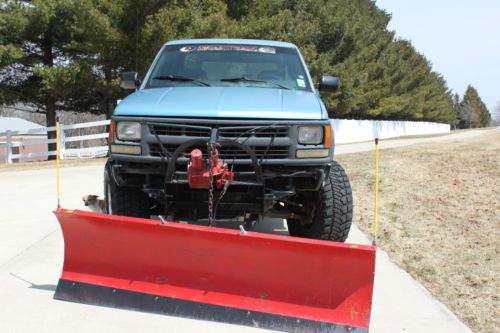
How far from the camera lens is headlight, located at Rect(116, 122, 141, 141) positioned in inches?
171

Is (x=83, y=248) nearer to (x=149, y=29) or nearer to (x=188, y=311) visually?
(x=188, y=311)

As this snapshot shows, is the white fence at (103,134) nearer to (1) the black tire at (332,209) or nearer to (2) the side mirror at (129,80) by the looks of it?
(2) the side mirror at (129,80)

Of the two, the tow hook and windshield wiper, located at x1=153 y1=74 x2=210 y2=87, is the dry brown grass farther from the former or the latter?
windshield wiper, located at x1=153 y1=74 x2=210 y2=87

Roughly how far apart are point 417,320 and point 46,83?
55.9ft

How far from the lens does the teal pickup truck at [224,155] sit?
421 centimetres

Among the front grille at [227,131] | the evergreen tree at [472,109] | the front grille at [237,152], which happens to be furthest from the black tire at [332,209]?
the evergreen tree at [472,109]

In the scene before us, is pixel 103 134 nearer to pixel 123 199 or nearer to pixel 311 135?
pixel 123 199

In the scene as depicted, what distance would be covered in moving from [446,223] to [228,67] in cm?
363

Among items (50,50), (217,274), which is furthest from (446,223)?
(50,50)

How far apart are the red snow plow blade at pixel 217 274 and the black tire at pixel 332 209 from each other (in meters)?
1.25

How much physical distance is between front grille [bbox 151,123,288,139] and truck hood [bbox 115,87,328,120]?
0.10 metres

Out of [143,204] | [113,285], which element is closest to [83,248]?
[113,285]

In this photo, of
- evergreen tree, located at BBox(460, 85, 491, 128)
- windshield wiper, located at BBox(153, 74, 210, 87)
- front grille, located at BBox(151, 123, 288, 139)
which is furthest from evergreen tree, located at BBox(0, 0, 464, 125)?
evergreen tree, located at BBox(460, 85, 491, 128)

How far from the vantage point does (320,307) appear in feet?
11.9
